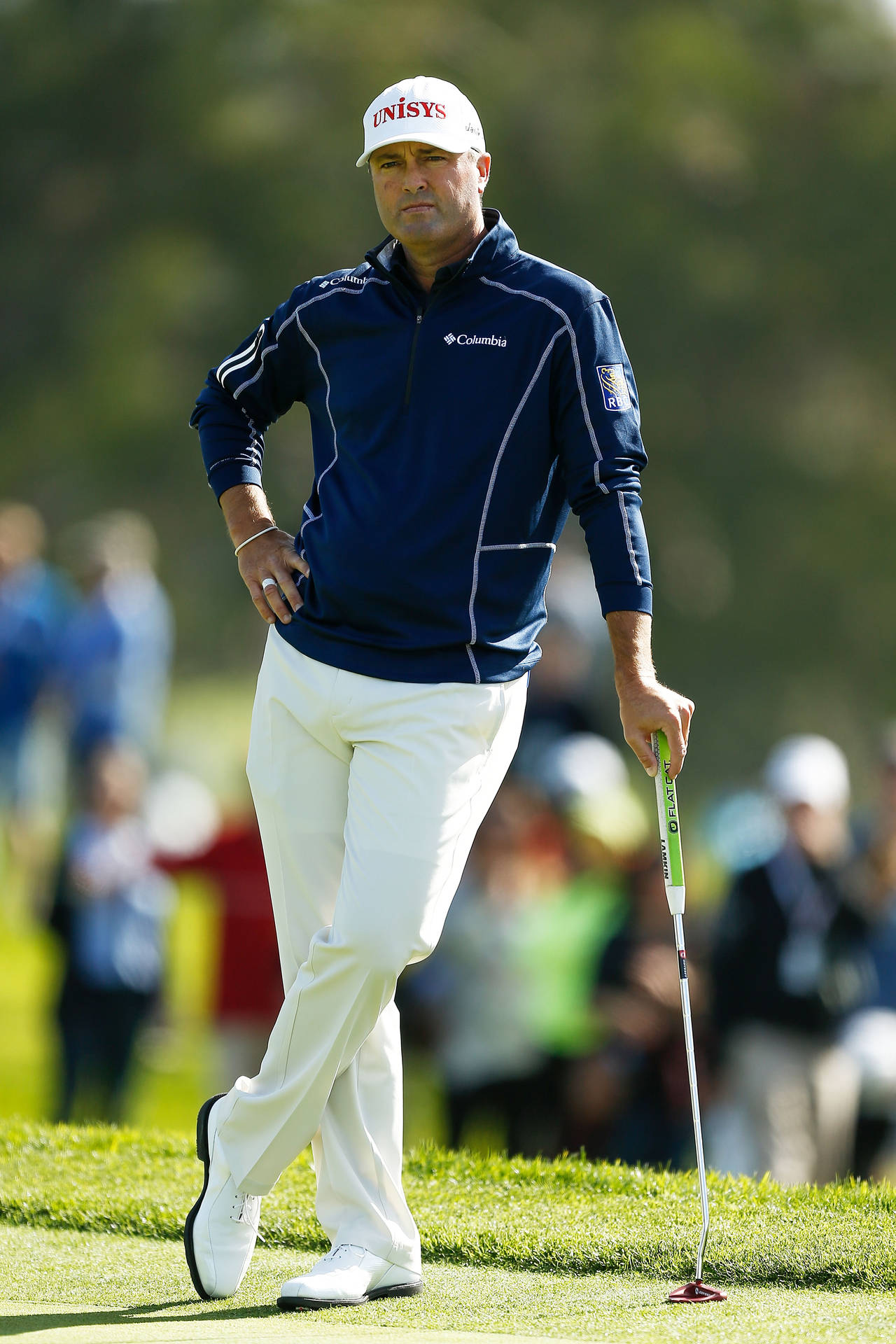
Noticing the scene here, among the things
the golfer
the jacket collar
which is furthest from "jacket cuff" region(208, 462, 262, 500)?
the jacket collar

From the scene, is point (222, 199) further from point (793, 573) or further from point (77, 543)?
point (793, 573)

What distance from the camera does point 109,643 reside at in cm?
1385

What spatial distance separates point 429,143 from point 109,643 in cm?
1024

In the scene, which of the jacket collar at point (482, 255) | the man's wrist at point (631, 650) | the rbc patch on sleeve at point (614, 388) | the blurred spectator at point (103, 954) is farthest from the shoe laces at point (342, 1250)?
the blurred spectator at point (103, 954)

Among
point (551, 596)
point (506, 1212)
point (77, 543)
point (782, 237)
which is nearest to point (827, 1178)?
point (506, 1212)

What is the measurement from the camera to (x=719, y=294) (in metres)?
25.5

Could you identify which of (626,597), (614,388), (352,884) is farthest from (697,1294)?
(614,388)

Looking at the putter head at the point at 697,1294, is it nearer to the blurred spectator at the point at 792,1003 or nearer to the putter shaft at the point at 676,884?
the putter shaft at the point at 676,884

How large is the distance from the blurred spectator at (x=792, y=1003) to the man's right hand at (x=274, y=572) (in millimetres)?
3545

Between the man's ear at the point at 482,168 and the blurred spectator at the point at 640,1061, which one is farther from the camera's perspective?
the blurred spectator at the point at 640,1061

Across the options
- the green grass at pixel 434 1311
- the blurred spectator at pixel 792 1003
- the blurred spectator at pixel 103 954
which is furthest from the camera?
the blurred spectator at pixel 103 954

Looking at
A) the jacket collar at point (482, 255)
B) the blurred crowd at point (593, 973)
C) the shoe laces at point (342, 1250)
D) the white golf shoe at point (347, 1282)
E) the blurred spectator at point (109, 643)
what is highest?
the blurred spectator at point (109, 643)

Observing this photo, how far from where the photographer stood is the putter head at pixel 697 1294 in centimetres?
399

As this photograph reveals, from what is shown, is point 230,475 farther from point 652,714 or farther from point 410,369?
point 652,714
